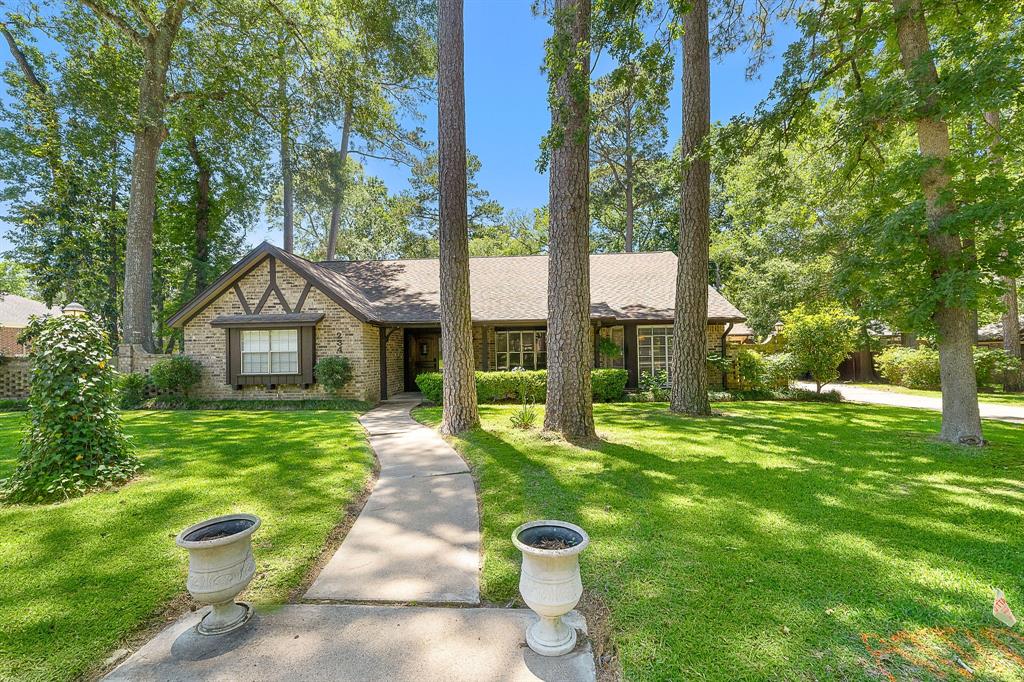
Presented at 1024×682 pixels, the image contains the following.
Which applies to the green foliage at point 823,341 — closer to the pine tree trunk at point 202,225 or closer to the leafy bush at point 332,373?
the leafy bush at point 332,373

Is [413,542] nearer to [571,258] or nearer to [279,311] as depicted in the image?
[571,258]

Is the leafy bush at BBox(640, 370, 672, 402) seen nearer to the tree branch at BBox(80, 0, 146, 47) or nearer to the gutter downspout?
the gutter downspout

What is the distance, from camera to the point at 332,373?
1167 cm

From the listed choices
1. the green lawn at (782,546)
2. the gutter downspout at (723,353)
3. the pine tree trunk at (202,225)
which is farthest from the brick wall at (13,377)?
the gutter downspout at (723,353)

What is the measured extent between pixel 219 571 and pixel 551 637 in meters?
1.82

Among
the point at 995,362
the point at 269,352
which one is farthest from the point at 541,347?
the point at 995,362

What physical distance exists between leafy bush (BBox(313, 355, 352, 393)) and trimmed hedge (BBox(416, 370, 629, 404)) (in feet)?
6.88

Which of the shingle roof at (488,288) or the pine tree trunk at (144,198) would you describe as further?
the pine tree trunk at (144,198)

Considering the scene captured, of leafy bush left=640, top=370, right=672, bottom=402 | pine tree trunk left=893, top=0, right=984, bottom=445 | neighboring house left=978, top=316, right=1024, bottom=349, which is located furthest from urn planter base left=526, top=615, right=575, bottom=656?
neighboring house left=978, top=316, right=1024, bottom=349

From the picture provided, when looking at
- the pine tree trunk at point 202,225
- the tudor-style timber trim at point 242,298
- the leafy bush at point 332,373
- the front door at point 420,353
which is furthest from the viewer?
the pine tree trunk at point 202,225

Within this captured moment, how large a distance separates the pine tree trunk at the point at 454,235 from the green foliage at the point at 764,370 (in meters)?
9.26

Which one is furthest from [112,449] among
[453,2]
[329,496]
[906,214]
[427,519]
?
[906,214]

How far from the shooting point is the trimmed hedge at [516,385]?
1145 cm

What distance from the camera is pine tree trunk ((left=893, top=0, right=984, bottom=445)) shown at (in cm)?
571
